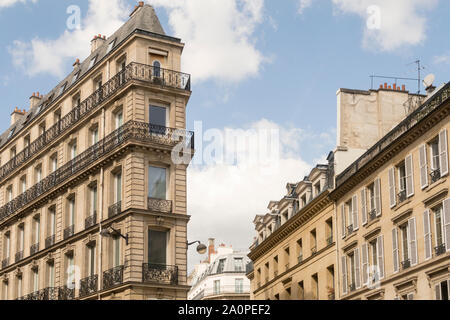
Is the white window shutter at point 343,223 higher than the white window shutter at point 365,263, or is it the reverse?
the white window shutter at point 343,223

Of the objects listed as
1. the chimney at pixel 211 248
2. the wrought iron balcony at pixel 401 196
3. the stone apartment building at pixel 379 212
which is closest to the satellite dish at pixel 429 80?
the stone apartment building at pixel 379 212

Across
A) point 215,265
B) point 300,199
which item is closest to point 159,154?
point 300,199

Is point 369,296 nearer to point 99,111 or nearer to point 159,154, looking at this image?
point 159,154

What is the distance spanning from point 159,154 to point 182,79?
13.3 feet

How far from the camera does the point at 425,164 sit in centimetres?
3130

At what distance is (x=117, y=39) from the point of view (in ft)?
128

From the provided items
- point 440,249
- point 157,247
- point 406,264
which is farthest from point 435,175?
point 157,247

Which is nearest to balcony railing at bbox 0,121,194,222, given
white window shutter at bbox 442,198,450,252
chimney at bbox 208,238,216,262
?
white window shutter at bbox 442,198,450,252

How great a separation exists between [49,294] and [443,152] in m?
20.8

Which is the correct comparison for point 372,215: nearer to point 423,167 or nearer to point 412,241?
point 412,241

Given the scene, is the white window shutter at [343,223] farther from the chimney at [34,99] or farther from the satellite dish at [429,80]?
the chimney at [34,99]

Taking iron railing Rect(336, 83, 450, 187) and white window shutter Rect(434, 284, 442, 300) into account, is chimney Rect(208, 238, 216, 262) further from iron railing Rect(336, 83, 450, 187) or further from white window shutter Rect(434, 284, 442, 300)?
white window shutter Rect(434, 284, 442, 300)

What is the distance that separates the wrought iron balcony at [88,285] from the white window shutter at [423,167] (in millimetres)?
14849

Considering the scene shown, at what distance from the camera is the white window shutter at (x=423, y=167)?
3125 cm
